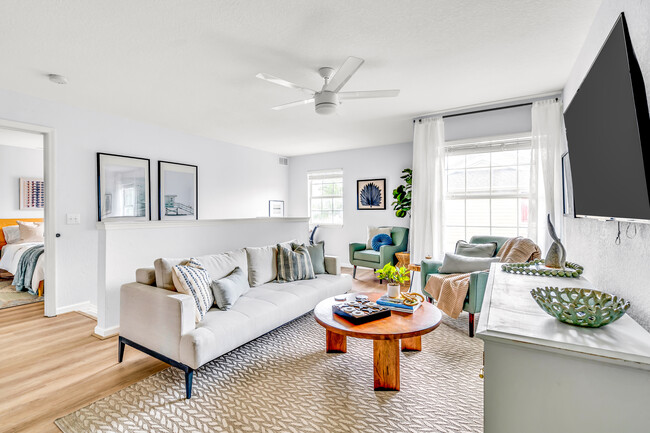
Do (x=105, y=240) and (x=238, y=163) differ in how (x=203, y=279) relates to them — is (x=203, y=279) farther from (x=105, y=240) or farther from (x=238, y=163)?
(x=238, y=163)

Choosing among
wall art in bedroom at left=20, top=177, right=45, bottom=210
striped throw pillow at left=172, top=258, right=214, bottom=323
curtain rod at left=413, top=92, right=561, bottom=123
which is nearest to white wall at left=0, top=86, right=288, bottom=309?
striped throw pillow at left=172, top=258, right=214, bottom=323

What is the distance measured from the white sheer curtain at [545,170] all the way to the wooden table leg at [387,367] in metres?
2.46

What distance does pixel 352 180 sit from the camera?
21.3ft

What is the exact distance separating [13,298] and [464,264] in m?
5.75

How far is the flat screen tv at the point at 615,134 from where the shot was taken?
3.45 ft

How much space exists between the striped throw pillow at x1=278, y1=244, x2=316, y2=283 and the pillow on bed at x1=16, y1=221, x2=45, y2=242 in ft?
15.7

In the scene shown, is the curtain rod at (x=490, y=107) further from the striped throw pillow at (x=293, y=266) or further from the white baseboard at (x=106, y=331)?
the white baseboard at (x=106, y=331)

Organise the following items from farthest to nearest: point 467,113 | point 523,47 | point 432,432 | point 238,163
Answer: point 238,163, point 467,113, point 523,47, point 432,432

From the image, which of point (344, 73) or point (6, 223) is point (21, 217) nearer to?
point (6, 223)

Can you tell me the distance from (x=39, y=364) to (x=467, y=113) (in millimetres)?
4985

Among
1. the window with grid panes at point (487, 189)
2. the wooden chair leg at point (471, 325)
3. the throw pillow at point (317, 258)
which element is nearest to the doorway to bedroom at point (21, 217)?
the throw pillow at point (317, 258)


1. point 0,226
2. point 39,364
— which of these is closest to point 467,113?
point 39,364

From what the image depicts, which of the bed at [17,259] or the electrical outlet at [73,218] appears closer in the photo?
the electrical outlet at [73,218]

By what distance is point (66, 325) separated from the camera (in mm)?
3299
